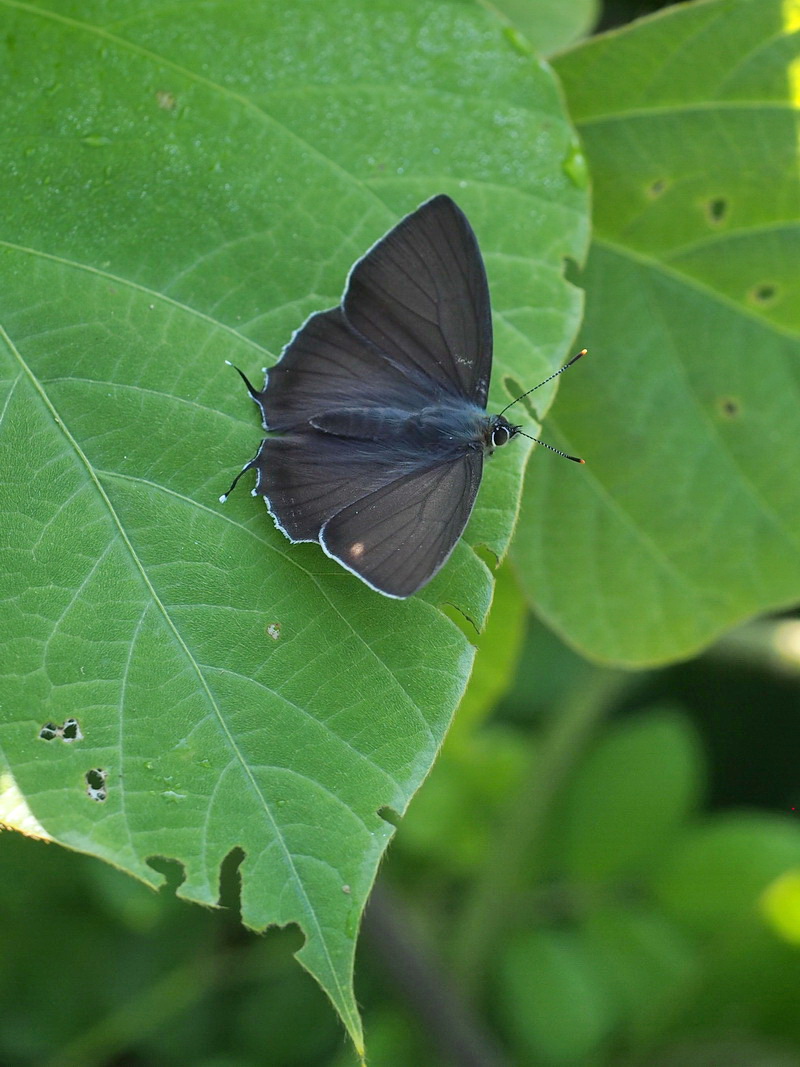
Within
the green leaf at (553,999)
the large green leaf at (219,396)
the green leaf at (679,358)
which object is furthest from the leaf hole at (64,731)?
the green leaf at (553,999)

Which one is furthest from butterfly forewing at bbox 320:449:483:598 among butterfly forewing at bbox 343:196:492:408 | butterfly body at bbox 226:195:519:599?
butterfly forewing at bbox 343:196:492:408

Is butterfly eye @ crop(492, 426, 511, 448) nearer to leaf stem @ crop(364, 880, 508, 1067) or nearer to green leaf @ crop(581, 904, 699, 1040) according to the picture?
leaf stem @ crop(364, 880, 508, 1067)

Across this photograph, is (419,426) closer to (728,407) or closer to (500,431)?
(500,431)

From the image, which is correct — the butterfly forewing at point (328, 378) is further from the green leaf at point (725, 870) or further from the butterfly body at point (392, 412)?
the green leaf at point (725, 870)

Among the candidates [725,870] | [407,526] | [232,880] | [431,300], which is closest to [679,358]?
[431,300]

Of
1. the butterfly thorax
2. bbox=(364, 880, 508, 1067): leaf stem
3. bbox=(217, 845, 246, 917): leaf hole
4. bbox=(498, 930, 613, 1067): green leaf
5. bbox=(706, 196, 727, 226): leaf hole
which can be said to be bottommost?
bbox=(498, 930, 613, 1067): green leaf

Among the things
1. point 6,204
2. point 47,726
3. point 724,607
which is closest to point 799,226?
point 724,607
